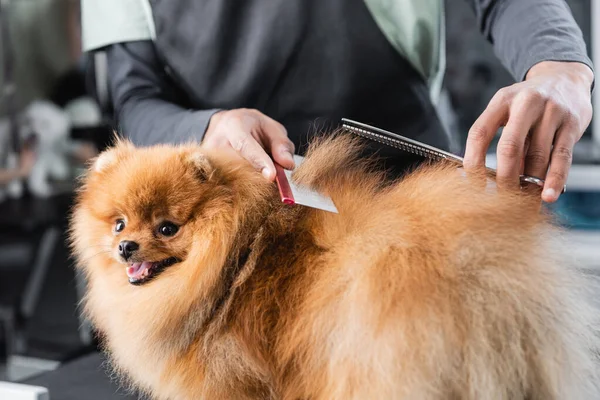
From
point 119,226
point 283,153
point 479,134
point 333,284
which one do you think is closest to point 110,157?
point 119,226

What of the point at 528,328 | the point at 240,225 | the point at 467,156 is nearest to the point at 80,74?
the point at 240,225

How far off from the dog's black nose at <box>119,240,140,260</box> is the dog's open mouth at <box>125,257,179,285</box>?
3 cm

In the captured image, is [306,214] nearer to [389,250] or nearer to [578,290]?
[389,250]

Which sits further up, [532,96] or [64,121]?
[532,96]

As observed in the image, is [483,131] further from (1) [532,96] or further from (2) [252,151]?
(2) [252,151]

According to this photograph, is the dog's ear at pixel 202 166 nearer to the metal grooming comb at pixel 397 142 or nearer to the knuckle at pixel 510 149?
the metal grooming comb at pixel 397 142

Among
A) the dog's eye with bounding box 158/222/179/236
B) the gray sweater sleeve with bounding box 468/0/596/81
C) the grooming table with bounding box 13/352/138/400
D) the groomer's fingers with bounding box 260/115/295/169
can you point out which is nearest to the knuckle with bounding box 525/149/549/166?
the gray sweater sleeve with bounding box 468/0/596/81

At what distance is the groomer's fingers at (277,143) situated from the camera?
696mm

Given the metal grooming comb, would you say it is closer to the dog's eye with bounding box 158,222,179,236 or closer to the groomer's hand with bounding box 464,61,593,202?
the groomer's hand with bounding box 464,61,593,202

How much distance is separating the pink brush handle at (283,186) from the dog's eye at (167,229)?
0.12m

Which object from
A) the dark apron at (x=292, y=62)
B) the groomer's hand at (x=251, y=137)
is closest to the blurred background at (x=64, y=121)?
the dark apron at (x=292, y=62)

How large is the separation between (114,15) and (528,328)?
64cm

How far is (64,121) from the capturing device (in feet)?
3.52

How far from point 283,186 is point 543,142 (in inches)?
10.9
